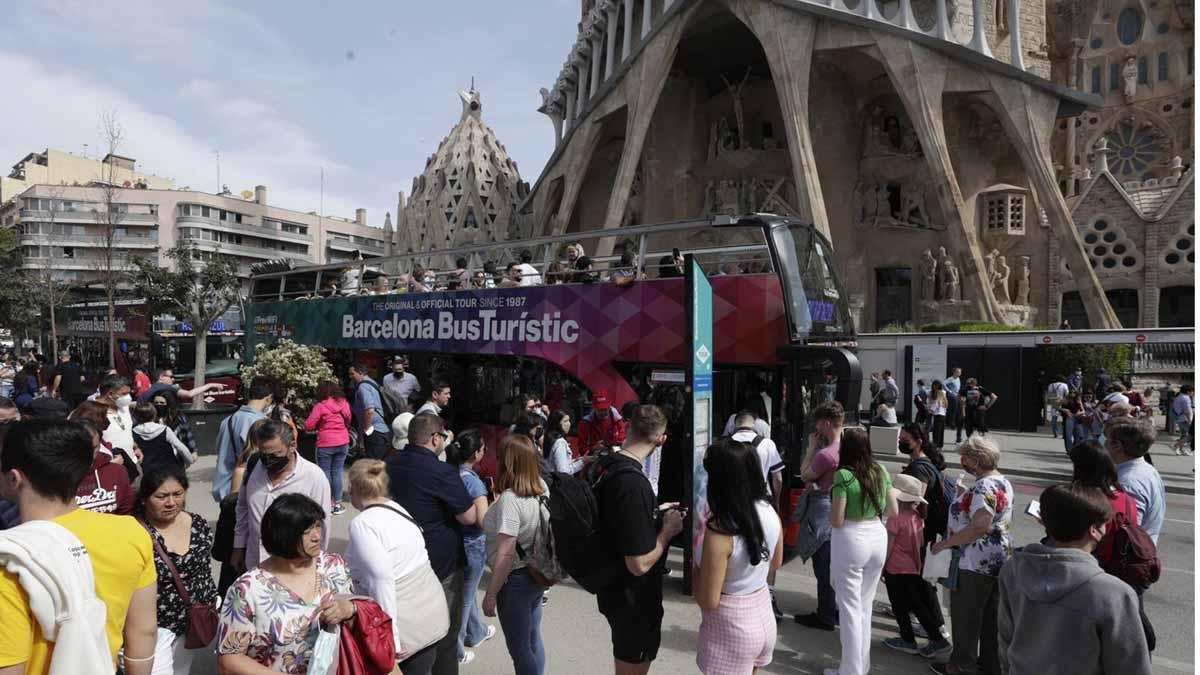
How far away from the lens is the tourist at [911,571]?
476cm

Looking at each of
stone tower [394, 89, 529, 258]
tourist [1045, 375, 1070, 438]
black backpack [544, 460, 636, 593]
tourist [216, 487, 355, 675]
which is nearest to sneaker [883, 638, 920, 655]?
black backpack [544, 460, 636, 593]

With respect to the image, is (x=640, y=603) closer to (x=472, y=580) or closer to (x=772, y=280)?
(x=472, y=580)

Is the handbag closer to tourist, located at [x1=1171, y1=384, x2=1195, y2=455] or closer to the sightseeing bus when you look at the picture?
the sightseeing bus

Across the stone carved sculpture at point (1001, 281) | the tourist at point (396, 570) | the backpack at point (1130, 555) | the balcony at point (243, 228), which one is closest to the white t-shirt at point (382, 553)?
the tourist at point (396, 570)

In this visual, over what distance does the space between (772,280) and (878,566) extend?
3716 millimetres

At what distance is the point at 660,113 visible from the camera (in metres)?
30.5

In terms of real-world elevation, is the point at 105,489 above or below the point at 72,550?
below

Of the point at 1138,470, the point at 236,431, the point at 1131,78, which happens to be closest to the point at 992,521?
the point at 1138,470

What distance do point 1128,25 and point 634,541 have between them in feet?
149

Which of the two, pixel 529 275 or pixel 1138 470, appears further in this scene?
pixel 529 275

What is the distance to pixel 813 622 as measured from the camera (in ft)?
17.3

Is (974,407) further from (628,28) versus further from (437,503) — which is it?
(628,28)

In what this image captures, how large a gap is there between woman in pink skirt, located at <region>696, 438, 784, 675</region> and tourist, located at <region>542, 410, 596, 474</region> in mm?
3185

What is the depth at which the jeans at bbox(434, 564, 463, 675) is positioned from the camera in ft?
12.3
